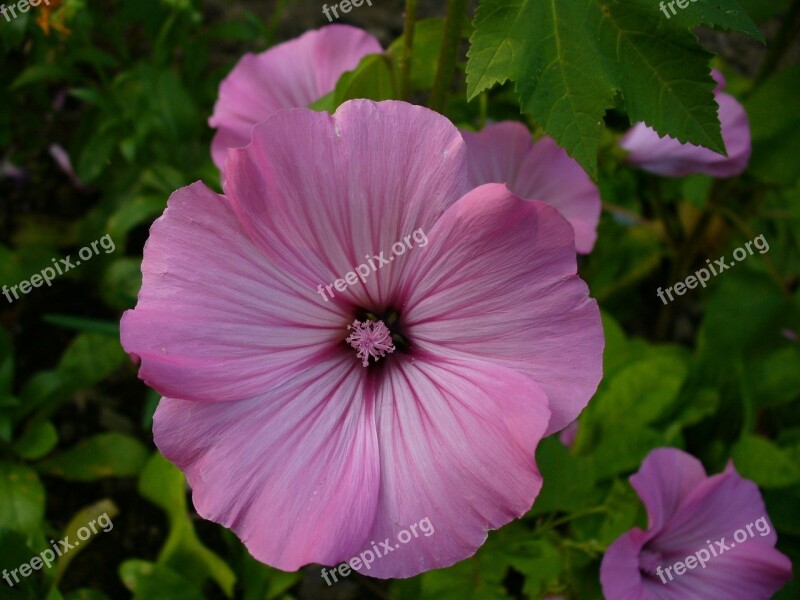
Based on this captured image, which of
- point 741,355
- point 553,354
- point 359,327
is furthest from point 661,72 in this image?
point 741,355

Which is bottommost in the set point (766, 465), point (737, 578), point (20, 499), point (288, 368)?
point (766, 465)

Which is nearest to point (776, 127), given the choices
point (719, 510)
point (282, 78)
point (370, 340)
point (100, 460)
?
point (719, 510)

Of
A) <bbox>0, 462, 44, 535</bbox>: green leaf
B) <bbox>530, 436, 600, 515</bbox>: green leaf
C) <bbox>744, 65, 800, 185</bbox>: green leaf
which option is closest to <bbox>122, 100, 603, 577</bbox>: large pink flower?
<bbox>530, 436, 600, 515</bbox>: green leaf

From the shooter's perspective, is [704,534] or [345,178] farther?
[704,534]

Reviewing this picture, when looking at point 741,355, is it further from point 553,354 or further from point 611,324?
point 553,354

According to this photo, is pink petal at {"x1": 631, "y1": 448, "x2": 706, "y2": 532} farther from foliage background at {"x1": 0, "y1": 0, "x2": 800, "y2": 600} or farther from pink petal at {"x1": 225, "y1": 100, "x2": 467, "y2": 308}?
pink petal at {"x1": 225, "y1": 100, "x2": 467, "y2": 308}

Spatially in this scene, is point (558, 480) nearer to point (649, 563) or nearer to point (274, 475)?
point (649, 563)
